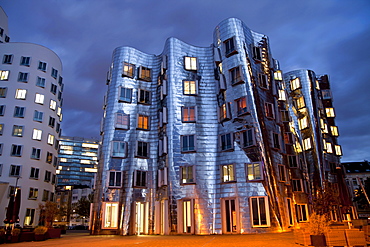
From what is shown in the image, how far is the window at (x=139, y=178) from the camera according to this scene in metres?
32.8

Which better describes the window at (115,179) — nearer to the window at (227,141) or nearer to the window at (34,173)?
the window at (227,141)

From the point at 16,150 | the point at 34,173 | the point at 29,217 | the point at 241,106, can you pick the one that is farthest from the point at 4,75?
the point at 241,106

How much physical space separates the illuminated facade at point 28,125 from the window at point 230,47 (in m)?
32.1

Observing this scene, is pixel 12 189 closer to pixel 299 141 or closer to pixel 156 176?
pixel 156 176

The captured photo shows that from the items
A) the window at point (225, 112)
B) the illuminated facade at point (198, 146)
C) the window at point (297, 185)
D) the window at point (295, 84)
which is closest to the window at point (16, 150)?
the illuminated facade at point (198, 146)

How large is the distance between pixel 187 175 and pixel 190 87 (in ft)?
32.7

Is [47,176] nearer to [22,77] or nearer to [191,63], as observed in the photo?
[22,77]

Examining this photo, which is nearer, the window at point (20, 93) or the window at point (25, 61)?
the window at point (20, 93)

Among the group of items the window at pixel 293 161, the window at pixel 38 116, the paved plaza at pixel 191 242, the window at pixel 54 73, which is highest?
the window at pixel 54 73

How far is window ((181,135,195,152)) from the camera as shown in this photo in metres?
31.7

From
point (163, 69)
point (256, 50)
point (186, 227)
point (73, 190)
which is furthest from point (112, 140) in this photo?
point (73, 190)

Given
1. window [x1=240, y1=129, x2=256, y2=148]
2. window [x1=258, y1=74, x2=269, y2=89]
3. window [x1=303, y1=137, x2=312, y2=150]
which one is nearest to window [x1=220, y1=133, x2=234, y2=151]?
window [x1=240, y1=129, x2=256, y2=148]

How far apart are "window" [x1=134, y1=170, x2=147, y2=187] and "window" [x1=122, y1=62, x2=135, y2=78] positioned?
38.4 feet

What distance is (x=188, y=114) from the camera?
33.1 meters
